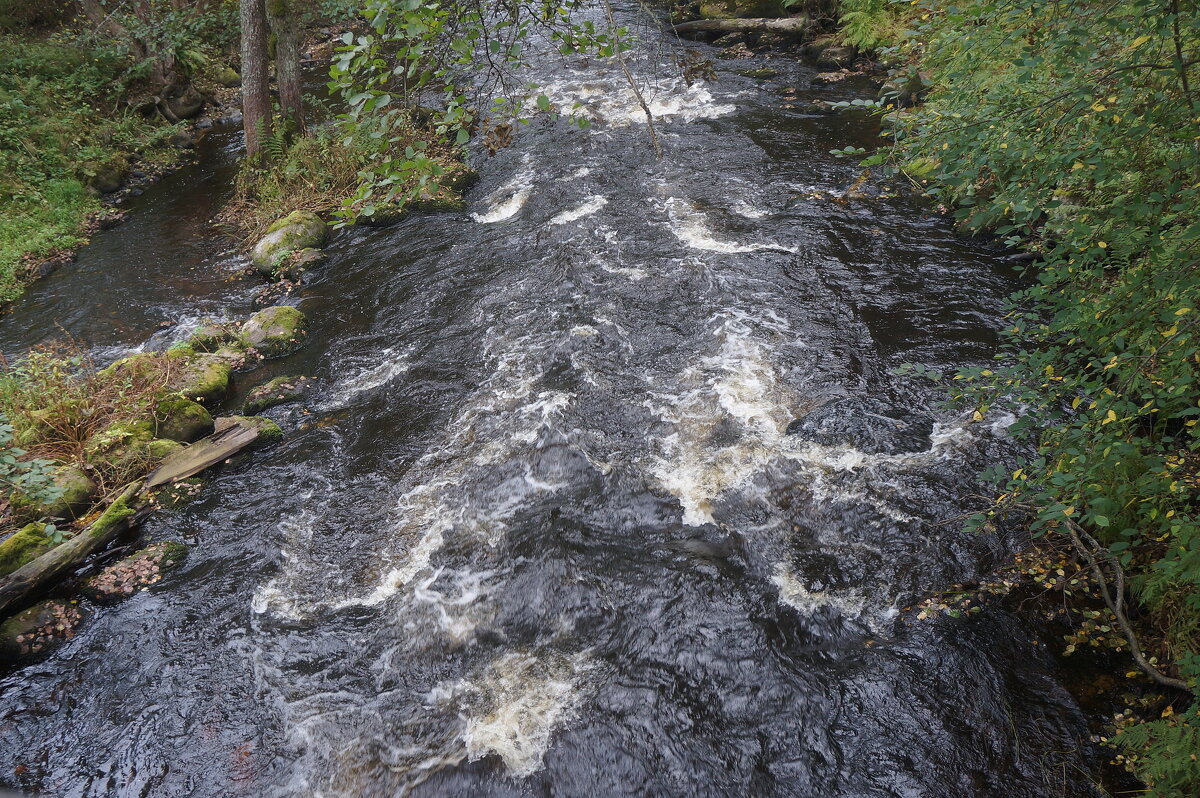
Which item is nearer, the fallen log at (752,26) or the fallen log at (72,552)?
the fallen log at (72,552)

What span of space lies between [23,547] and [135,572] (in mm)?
969

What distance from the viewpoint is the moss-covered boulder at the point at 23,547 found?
6008 millimetres

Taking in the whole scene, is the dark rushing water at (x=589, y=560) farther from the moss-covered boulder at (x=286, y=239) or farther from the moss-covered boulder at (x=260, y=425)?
the moss-covered boulder at (x=286, y=239)

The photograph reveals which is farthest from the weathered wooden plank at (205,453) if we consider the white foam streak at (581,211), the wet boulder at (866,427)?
the wet boulder at (866,427)

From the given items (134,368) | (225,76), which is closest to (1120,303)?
(134,368)

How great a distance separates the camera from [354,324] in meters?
9.83

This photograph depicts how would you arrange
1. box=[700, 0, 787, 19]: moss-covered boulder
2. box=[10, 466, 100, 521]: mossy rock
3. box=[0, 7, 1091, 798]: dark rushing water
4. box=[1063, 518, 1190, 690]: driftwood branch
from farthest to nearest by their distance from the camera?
box=[700, 0, 787, 19]: moss-covered boulder, box=[10, 466, 100, 521]: mossy rock, box=[0, 7, 1091, 798]: dark rushing water, box=[1063, 518, 1190, 690]: driftwood branch

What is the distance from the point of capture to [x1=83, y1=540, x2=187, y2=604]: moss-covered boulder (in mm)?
6179

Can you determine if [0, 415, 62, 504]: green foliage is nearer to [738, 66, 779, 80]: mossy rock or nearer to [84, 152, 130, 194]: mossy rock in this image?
[84, 152, 130, 194]: mossy rock

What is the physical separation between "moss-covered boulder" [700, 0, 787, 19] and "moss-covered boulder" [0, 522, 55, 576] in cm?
1937

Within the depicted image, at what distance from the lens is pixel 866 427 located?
6.87m

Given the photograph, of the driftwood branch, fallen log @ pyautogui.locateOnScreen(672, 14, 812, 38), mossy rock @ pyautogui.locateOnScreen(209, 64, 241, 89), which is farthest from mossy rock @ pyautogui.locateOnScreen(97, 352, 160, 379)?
mossy rock @ pyautogui.locateOnScreen(209, 64, 241, 89)

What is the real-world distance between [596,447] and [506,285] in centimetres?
398

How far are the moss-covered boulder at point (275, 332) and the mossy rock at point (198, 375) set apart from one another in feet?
2.01
